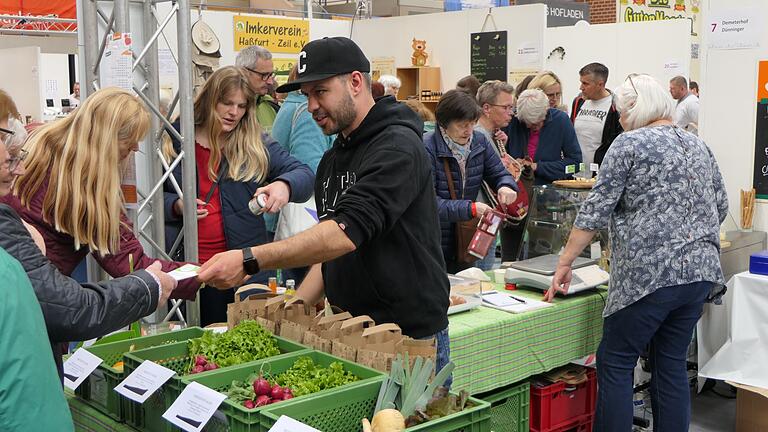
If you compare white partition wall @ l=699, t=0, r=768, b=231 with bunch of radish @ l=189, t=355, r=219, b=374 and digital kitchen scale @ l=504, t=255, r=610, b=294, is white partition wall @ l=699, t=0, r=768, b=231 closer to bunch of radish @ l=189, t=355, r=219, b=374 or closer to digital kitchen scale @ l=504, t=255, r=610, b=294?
digital kitchen scale @ l=504, t=255, r=610, b=294

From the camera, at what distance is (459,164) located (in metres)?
4.71

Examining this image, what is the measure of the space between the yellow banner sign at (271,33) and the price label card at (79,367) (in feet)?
24.6

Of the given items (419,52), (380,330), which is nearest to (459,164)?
(380,330)

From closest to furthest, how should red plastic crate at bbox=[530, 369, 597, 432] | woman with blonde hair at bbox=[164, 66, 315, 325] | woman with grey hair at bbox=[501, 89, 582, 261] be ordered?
1. woman with blonde hair at bbox=[164, 66, 315, 325]
2. red plastic crate at bbox=[530, 369, 597, 432]
3. woman with grey hair at bbox=[501, 89, 582, 261]

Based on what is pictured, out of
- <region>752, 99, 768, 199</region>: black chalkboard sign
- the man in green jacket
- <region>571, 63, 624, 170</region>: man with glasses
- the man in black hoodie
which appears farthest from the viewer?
<region>571, 63, 624, 170</region>: man with glasses

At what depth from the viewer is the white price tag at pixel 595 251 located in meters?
4.63

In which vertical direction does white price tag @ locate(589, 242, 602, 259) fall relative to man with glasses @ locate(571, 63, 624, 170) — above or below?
below

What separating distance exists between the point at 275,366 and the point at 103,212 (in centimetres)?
75

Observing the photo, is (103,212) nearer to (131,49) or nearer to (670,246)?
(131,49)

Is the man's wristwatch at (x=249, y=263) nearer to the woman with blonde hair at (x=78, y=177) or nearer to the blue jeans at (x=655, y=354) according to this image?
the woman with blonde hair at (x=78, y=177)

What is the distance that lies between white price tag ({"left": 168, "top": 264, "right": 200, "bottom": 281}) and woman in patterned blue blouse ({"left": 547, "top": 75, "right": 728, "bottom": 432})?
190 centimetres

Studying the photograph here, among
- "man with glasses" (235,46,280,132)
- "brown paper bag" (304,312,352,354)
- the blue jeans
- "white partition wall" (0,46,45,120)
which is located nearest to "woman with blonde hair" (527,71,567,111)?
"man with glasses" (235,46,280,132)

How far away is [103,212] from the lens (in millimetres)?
2576

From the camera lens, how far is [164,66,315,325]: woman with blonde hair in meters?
3.69
